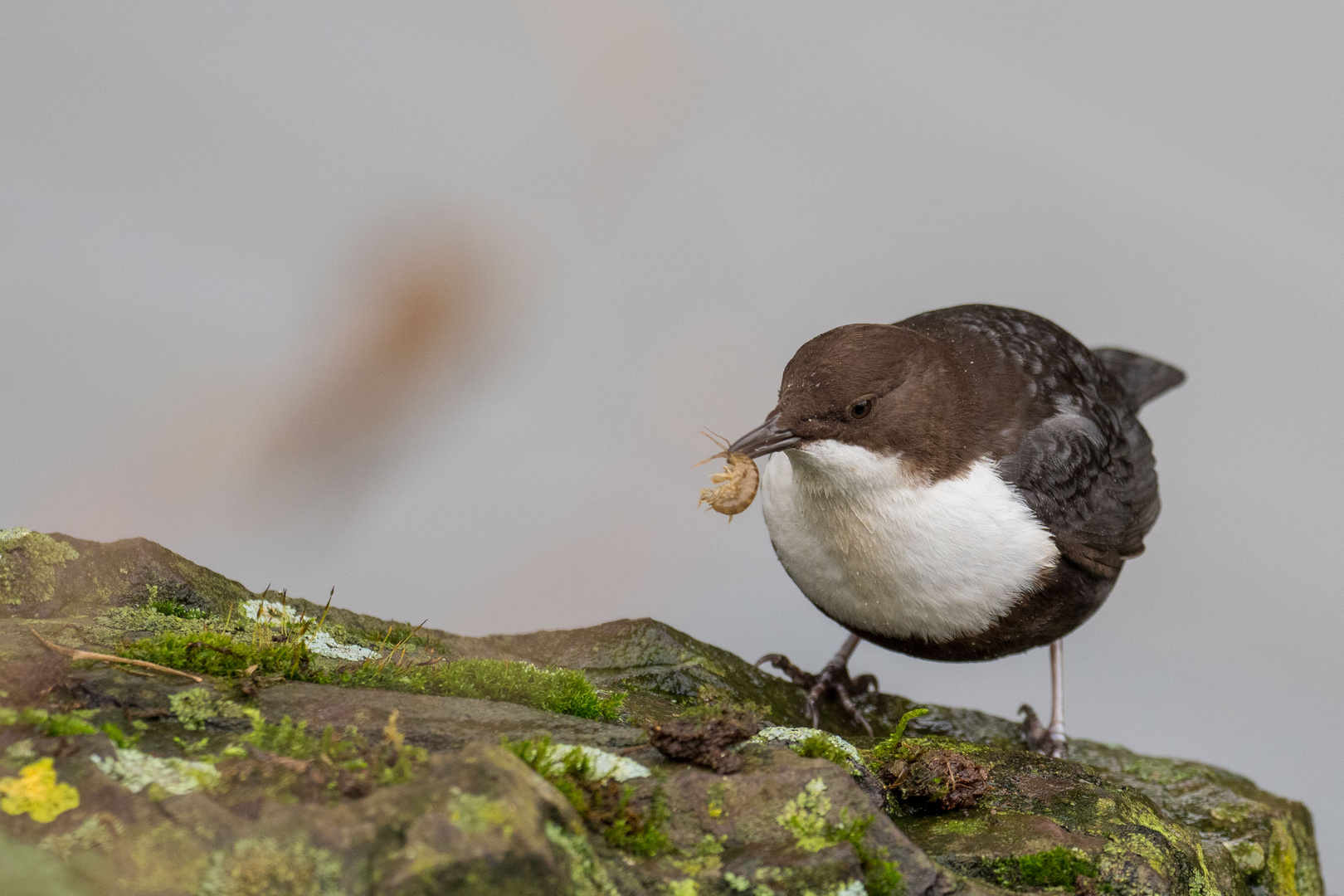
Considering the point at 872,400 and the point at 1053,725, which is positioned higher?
the point at 872,400

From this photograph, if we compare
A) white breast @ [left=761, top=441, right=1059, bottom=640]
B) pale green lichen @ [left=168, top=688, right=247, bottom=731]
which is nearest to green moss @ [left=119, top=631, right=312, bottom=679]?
pale green lichen @ [left=168, top=688, right=247, bottom=731]

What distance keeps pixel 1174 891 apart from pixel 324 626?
2.69 meters

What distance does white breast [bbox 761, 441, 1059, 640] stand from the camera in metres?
4.39

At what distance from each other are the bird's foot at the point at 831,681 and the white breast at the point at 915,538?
0.75 metres

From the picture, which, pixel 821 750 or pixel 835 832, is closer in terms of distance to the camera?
pixel 835 832

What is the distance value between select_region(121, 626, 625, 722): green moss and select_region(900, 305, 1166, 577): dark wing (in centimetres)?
218

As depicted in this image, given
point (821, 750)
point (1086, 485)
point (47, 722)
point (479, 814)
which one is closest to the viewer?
point (479, 814)

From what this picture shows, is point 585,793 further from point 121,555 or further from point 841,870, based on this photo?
point 121,555

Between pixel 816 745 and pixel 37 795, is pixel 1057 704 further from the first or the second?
pixel 37 795

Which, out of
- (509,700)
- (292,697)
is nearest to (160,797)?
(292,697)

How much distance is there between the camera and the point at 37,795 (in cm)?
203

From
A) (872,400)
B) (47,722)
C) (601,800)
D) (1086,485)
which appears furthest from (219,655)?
(1086,485)

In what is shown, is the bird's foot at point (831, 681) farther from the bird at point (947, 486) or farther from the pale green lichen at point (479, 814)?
the pale green lichen at point (479, 814)

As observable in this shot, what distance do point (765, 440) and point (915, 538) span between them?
0.77 metres
